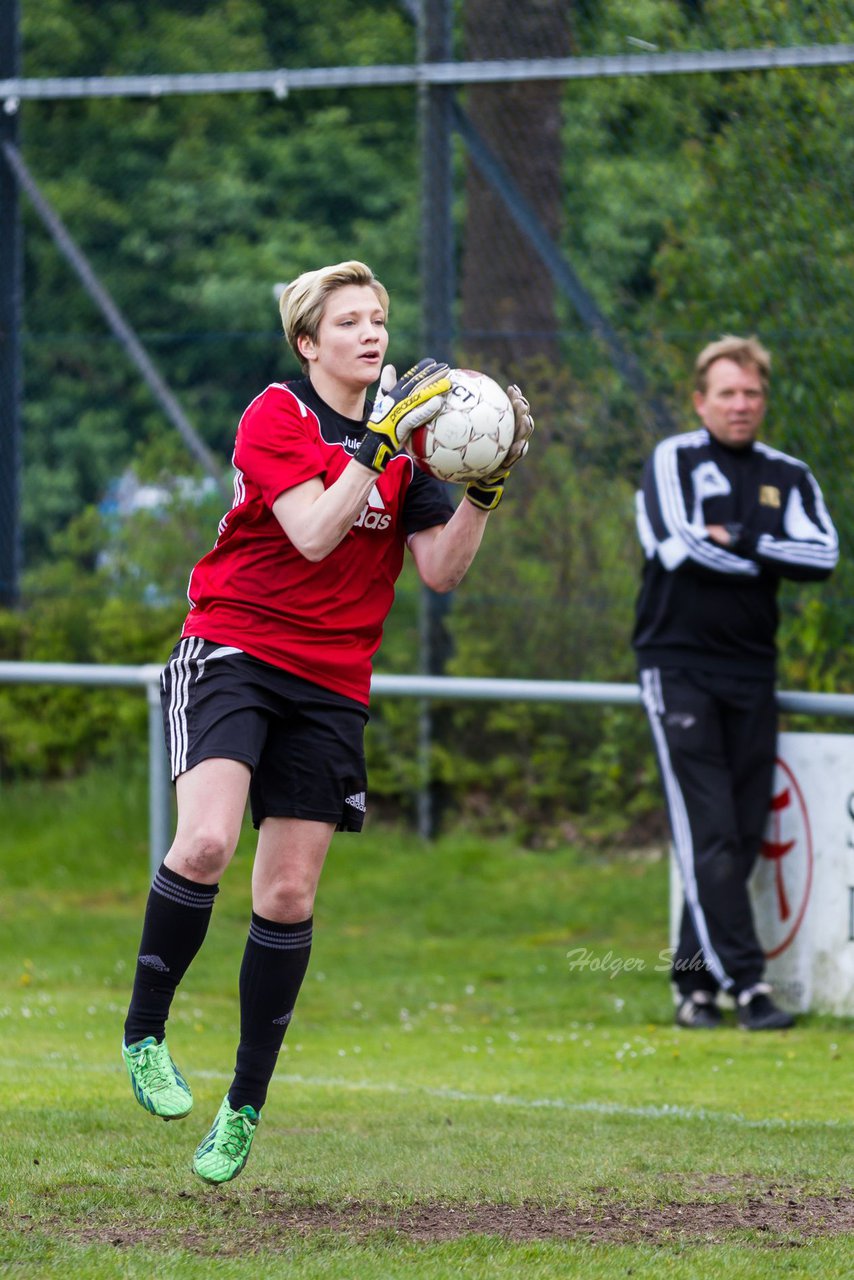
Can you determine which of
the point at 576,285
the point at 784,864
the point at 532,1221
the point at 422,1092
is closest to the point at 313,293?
the point at 532,1221

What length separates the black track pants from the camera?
672 cm

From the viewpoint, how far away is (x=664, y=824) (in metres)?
9.48

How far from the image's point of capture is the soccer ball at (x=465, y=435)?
13.5 ft

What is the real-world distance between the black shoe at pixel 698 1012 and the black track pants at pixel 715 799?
0.04m

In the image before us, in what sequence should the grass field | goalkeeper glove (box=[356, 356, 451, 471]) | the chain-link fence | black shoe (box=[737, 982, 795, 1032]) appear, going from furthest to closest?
1. the chain-link fence
2. black shoe (box=[737, 982, 795, 1032])
3. goalkeeper glove (box=[356, 356, 451, 471])
4. the grass field

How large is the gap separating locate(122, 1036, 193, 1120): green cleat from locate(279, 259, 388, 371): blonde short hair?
1739mm

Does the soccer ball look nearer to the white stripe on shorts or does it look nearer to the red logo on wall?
the white stripe on shorts

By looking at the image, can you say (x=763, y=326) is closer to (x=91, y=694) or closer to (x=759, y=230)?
(x=759, y=230)

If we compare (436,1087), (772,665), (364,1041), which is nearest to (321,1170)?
(436,1087)

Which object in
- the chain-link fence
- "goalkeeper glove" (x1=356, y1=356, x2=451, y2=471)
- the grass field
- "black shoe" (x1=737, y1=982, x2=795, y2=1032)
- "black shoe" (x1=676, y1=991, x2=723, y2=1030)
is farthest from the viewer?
the chain-link fence

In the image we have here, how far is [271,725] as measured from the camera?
429 centimetres

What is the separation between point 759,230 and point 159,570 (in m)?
3.88

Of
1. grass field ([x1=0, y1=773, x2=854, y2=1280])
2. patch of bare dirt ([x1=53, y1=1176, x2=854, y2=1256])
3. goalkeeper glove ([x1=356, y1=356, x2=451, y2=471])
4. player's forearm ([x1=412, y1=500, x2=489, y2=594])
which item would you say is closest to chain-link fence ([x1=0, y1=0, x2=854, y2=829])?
grass field ([x1=0, y1=773, x2=854, y2=1280])

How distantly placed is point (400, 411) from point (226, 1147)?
1.71 meters
